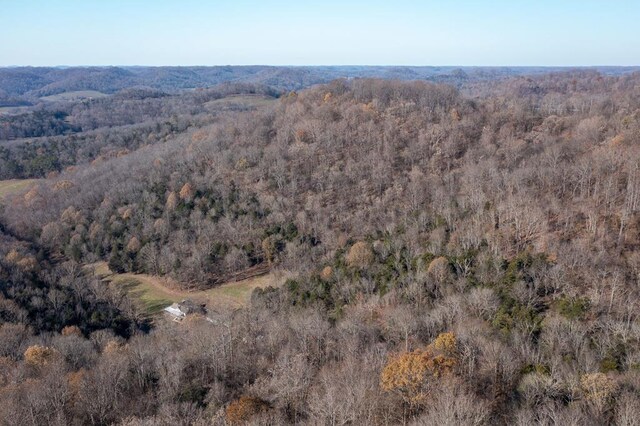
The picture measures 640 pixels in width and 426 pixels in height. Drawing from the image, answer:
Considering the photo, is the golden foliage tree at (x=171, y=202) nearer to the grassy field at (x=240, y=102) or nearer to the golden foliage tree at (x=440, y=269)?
the golden foliage tree at (x=440, y=269)

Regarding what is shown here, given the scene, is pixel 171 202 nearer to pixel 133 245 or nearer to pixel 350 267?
pixel 133 245

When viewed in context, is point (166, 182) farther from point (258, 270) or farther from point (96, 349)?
point (96, 349)

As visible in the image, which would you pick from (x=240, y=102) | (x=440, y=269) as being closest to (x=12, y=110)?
(x=240, y=102)

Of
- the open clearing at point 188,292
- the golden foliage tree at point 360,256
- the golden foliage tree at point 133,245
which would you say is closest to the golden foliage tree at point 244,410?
the golden foliage tree at point 360,256

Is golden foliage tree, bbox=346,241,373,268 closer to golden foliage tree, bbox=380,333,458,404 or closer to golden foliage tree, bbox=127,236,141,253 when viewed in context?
golden foliage tree, bbox=380,333,458,404

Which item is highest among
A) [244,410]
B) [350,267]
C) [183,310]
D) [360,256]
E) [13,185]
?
[244,410]

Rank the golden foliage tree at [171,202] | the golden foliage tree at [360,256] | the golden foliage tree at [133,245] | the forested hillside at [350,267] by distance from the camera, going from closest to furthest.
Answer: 1. the forested hillside at [350,267]
2. the golden foliage tree at [360,256]
3. the golden foliage tree at [133,245]
4. the golden foliage tree at [171,202]
